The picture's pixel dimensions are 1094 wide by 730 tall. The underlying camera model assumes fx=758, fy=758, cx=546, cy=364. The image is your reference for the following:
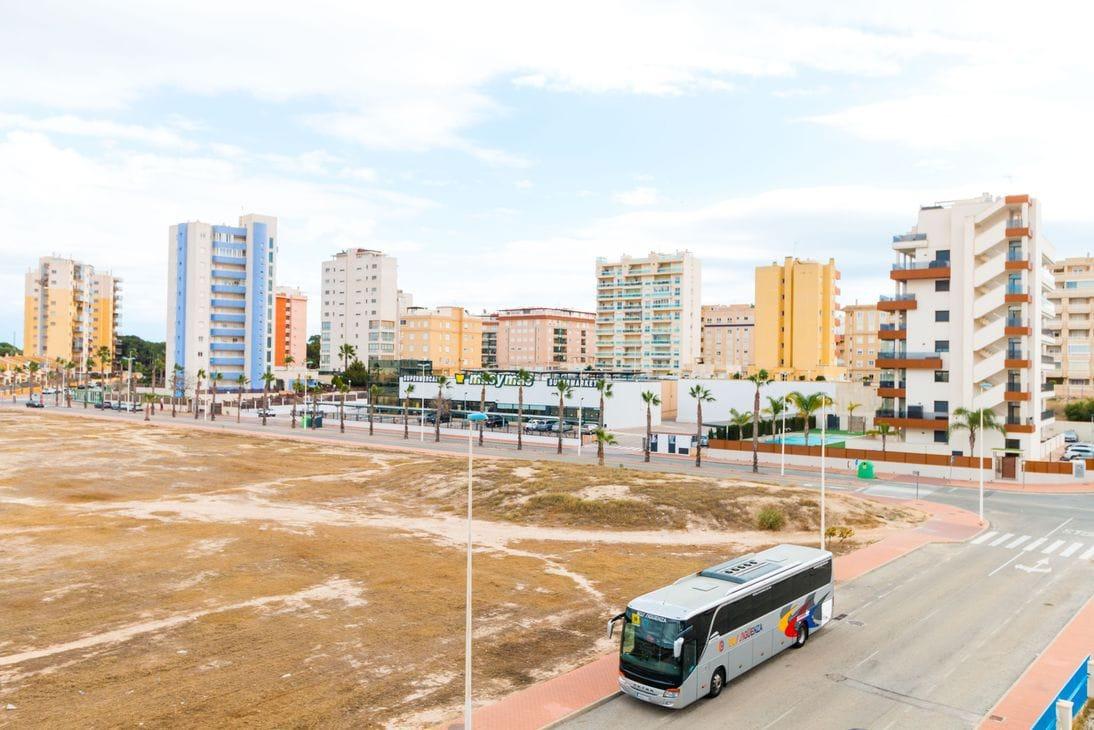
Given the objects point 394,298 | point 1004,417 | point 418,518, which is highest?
point 394,298

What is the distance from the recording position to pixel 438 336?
180 meters

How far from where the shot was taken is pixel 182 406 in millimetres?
153250

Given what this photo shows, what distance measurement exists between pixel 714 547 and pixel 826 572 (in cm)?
1399

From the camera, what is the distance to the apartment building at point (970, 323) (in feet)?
232

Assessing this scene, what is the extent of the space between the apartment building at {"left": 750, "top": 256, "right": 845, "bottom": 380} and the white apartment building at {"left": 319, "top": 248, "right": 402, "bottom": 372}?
88557mm

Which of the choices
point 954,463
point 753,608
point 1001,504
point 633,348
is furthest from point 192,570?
point 633,348

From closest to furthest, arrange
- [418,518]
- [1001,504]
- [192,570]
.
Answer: [192,570] → [418,518] → [1001,504]

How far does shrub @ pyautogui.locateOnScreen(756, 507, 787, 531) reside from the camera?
44094mm

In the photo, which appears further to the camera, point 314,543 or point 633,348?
point 633,348

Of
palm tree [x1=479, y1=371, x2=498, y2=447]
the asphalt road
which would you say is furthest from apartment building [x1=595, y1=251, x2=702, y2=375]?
the asphalt road

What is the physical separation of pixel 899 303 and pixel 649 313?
9329 cm

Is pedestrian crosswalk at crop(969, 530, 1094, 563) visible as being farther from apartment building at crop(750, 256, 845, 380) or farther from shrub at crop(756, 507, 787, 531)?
apartment building at crop(750, 256, 845, 380)

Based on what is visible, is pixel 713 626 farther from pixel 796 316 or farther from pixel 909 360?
pixel 796 316

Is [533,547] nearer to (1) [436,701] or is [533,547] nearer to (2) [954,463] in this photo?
(1) [436,701]
